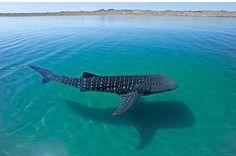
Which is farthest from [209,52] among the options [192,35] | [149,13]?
[149,13]

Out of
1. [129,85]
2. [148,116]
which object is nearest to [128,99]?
[129,85]

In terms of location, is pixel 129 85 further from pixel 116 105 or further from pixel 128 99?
pixel 116 105

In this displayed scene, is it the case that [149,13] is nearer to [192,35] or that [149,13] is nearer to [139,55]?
[192,35]

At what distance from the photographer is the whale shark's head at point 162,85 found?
14430 mm

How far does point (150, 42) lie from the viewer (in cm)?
3062

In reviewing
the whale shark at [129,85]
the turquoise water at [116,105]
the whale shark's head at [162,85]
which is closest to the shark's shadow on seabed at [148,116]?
the turquoise water at [116,105]

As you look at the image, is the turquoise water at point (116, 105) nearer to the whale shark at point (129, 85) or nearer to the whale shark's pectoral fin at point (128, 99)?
the whale shark's pectoral fin at point (128, 99)

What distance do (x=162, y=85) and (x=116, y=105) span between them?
11.0 feet

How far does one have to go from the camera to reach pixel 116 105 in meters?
16.7

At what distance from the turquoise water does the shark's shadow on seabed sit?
1.9 inches

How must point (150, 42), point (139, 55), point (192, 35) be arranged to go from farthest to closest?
point (192, 35) → point (150, 42) → point (139, 55)

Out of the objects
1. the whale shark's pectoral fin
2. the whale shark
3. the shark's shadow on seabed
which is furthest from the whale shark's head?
the shark's shadow on seabed

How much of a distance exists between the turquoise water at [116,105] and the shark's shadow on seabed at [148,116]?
5 centimetres

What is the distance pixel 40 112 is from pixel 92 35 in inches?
803
